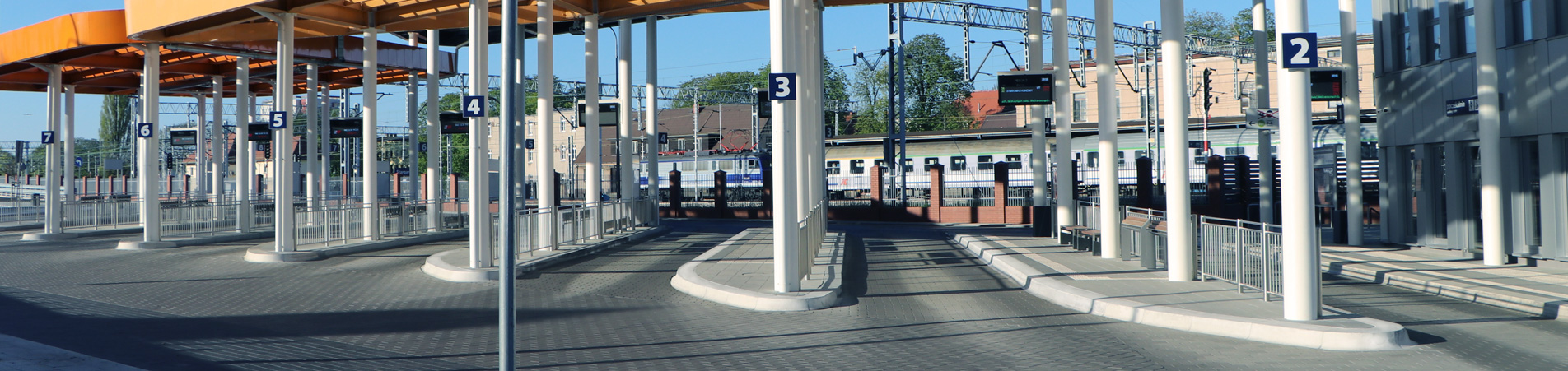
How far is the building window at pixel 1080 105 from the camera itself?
66438mm

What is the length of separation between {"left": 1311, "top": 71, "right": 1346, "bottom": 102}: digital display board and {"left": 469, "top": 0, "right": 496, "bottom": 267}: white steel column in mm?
14636

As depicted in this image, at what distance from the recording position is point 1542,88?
15.1 metres

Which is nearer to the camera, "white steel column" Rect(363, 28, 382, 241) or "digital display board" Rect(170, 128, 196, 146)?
"white steel column" Rect(363, 28, 382, 241)

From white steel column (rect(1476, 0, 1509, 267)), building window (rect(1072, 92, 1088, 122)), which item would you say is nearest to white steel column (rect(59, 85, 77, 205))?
white steel column (rect(1476, 0, 1509, 267))

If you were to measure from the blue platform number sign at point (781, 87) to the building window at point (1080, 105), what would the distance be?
57989 millimetres

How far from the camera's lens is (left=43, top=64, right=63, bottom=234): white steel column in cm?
2500

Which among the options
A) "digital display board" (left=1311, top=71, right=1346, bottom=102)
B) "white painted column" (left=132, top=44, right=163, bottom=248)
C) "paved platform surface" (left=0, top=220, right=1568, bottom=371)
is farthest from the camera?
"white painted column" (left=132, top=44, right=163, bottom=248)

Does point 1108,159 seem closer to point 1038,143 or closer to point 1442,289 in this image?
point 1442,289

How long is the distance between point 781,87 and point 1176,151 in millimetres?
5405

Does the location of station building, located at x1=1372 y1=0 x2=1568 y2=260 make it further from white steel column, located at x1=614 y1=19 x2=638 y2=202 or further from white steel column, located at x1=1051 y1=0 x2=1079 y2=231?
white steel column, located at x1=614 y1=19 x2=638 y2=202

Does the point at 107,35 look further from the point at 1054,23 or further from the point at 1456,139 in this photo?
the point at 1456,139

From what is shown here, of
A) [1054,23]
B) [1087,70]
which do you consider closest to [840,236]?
[1054,23]

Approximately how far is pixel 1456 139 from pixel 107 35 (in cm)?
2579

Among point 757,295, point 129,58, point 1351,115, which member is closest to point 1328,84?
point 1351,115
